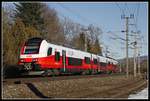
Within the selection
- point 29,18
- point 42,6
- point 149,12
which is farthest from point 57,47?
point 42,6

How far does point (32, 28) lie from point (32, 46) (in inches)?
1057

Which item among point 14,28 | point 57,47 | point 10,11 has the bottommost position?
point 57,47

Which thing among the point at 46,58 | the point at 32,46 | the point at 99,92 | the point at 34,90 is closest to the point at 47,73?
the point at 46,58

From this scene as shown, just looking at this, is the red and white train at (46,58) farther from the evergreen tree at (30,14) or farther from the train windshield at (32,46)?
the evergreen tree at (30,14)

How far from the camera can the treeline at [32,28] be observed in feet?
153

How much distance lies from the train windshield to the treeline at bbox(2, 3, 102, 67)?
9.26ft

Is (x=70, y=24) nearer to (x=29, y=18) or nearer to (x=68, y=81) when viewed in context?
(x=29, y=18)

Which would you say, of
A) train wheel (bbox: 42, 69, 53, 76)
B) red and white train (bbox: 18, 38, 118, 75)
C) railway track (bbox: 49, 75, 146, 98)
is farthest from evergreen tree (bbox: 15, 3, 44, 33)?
railway track (bbox: 49, 75, 146, 98)

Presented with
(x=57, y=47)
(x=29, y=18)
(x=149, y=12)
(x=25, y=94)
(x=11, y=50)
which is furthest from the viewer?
(x=29, y=18)

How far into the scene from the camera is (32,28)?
59.3m

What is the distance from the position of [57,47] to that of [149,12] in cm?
1280

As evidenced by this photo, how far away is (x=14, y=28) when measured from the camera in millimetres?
55094

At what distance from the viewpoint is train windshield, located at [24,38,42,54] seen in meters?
32.4

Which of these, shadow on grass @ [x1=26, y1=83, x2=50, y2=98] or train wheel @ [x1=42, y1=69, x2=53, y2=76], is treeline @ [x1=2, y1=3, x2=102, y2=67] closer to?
train wheel @ [x1=42, y1=69, x2=53, y2=76]
